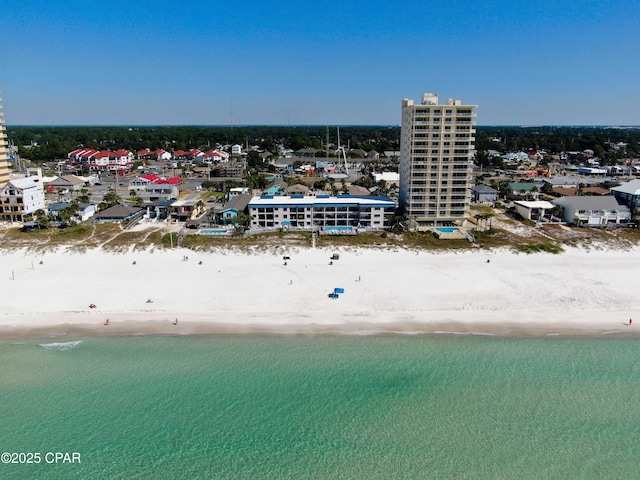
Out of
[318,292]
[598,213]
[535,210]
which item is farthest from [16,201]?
[598,213]

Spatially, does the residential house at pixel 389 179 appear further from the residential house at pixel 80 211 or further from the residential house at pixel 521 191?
the residential house at pixel 80 211

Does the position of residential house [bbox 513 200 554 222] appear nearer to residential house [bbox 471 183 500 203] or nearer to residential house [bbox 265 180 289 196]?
residential house [bbox 471 183 500 203]

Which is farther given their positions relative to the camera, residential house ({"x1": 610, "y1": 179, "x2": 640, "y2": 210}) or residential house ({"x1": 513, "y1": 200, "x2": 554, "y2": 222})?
residential house ({"x1": 513, "y1": 200, "x2": 554, "y2": 222})

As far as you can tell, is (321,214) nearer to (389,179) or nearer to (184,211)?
(184,211)

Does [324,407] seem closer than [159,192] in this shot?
Yes

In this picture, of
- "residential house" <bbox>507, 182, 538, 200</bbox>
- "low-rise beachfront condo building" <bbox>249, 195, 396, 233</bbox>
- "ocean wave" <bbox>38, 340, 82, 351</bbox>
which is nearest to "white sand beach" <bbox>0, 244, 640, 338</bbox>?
"ocean wave" <bbox>38, 340, 82, 351</bbox>

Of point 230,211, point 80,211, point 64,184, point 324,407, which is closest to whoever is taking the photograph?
point 324,407

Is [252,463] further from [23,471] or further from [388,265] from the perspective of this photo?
[388,265]
